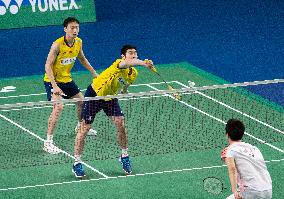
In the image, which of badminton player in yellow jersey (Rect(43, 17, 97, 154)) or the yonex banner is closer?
badminton player in yellow jersey (Rect(43, 17, 97, 154))

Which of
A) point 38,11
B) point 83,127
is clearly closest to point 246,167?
point 83,127

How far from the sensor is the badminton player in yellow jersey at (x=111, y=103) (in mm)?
18219

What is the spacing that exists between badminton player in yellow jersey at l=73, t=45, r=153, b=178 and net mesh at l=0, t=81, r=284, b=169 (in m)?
0.74

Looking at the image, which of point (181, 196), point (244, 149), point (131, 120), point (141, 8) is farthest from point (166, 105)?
point (141, 8)

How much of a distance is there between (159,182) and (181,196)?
2.85 feet

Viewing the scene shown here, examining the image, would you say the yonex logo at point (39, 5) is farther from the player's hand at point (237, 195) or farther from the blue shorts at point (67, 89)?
the player's hand at point (237, 195)

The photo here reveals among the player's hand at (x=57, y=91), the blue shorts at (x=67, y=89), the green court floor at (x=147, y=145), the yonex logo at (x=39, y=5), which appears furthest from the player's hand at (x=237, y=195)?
the yonex logo at (x=39, y=5)

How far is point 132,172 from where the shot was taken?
18.8 metres

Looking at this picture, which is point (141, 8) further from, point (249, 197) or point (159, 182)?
point (249, 197)

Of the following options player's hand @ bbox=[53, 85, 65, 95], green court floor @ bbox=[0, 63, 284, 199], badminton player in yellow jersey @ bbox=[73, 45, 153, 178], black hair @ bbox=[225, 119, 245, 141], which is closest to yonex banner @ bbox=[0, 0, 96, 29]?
green court floor @ bbox=[0, 63, 284, 199]

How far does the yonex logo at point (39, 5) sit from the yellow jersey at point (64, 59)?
10.4 m

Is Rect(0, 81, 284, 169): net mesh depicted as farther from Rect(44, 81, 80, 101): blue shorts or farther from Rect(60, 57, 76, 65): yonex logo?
Rect(60, 57, 76, 65): yonex logo

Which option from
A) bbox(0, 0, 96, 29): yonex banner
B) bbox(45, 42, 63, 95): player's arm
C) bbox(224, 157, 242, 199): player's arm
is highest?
bbox(0, 0, 96, 29): yonex banner

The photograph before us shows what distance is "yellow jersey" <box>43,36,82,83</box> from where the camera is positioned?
20094 mm
